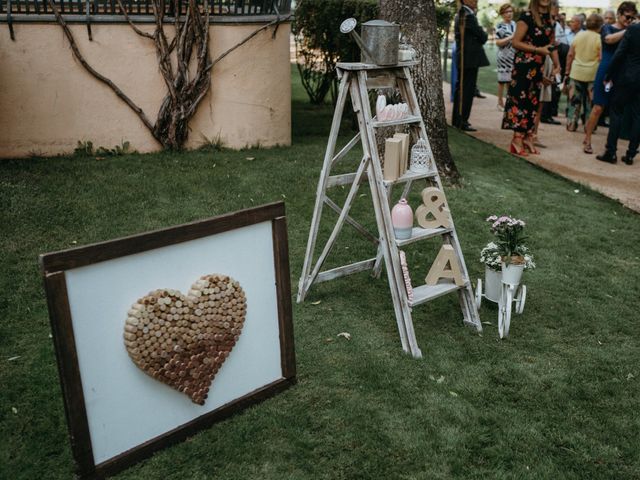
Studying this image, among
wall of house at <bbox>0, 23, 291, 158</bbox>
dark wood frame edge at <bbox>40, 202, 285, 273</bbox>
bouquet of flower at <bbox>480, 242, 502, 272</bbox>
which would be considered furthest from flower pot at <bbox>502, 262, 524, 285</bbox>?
wall of house at <bbox>0, 23, 291, 158</bbox>

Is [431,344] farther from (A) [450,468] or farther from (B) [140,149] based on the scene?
(B) [140,149]

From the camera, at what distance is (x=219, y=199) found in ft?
21.0

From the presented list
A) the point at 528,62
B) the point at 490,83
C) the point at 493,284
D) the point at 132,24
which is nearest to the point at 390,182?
the point at 493,284

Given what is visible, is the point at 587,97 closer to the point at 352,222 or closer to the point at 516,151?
the point at 516,151

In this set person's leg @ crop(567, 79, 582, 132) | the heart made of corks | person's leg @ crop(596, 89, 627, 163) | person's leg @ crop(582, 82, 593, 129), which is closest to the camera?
the heart made of corks

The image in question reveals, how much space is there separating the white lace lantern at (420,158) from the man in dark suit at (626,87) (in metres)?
5.69

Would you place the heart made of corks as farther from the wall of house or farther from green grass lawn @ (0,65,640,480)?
the wall of house

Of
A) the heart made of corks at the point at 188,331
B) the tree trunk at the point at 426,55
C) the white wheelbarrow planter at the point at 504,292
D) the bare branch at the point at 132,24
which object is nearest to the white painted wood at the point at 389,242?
the white wheelbarrow planter at the point at 504,292

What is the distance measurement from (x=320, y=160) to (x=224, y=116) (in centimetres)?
126

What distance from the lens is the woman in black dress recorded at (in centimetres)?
822

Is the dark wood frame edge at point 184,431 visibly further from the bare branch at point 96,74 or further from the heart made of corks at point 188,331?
the bare branch at point 96,74

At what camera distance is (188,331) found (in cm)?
299

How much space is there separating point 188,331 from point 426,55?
5092 millimetres

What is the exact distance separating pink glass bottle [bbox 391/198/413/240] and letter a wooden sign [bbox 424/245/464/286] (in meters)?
0.36
